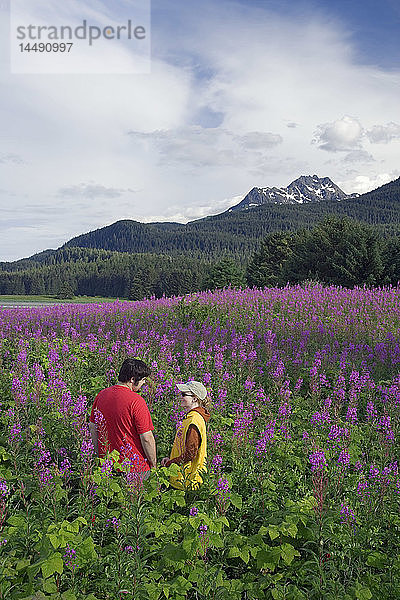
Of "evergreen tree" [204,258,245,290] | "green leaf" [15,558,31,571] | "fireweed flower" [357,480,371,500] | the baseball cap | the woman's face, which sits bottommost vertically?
"green leaf" [15,558,31,571]

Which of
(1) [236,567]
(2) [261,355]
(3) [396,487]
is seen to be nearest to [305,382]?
(2) [261,355]

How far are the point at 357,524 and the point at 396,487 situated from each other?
65 centimetres

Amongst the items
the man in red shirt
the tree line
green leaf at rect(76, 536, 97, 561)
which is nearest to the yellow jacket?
the man in red shirt

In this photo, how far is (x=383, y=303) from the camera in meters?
12.6

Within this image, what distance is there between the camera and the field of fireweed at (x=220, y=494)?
3.36m

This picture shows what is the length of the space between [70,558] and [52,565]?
0.18 m

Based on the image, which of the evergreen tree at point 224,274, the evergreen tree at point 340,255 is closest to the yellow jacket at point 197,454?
the evergreen tree at point 340,255

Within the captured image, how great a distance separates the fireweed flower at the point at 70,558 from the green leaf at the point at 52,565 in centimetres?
8

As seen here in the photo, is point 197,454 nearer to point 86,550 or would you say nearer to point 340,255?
point 86,550

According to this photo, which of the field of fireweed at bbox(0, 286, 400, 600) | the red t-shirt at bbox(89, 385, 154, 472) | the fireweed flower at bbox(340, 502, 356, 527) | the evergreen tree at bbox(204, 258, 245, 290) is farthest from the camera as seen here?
the evergreen tree at bbox(204, 258, 245, 290)

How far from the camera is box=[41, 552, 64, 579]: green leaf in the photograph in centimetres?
311

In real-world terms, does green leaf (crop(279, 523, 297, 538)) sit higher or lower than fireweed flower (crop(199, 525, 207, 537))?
lower

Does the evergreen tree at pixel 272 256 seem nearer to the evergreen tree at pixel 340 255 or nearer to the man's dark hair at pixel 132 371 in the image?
the evergreen tree at pixel 340 255

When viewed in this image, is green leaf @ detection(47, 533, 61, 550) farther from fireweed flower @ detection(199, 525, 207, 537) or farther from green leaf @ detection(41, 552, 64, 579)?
fireweed flower @ detection(199, 525, 207, 537)
